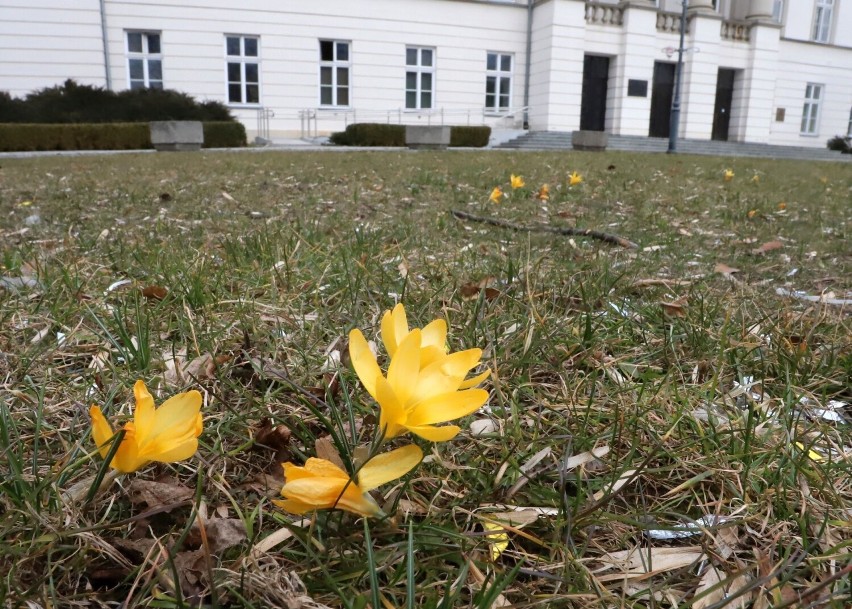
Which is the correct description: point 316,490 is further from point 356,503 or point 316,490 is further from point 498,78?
point 498,78

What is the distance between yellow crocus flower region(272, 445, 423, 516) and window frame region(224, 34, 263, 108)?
85.2 feet

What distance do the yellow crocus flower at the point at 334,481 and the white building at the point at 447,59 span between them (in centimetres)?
2585

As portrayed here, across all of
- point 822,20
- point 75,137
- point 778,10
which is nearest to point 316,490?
point 75,137

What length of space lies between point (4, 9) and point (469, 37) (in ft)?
57.4

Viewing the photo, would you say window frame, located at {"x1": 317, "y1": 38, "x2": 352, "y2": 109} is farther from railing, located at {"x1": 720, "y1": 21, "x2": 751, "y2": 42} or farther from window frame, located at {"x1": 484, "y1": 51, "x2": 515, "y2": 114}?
railing, located at {"x1": 720, "y1": 21, "x2": 751, "y2": 42}

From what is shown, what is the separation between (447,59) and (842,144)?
67.5ft

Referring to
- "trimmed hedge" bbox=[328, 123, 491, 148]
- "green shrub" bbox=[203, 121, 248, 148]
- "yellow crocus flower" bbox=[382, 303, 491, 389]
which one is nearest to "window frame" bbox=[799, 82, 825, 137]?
"trimmed hedge" bbox=[328, 123, 491, 148]

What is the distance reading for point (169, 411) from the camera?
79cm

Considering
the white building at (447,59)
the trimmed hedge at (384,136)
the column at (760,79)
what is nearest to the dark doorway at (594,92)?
the white building at (447,59)

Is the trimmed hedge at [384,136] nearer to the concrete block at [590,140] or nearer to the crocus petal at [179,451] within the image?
the concrete block at [590,140]

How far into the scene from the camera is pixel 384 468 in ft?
2.61

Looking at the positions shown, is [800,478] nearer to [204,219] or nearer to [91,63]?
[204,219]

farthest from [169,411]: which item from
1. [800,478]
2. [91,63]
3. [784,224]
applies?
[91,63]

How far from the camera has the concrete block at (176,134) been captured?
50.4ft
